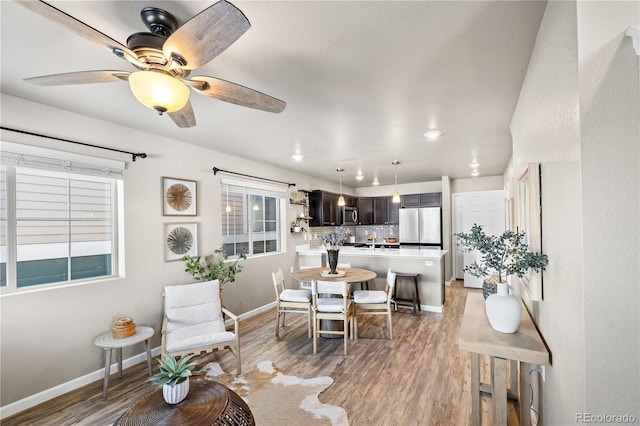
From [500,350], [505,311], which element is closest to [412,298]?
[505,311]

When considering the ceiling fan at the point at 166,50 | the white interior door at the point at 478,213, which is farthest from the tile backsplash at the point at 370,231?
the ceiling fan at the point at 166,50

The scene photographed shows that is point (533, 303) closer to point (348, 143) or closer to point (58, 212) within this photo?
point (348, 143)

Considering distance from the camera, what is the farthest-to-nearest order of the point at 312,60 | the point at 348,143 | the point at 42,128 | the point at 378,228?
the point at 378,228
the point at 348,143
the point at 42,128
the point at 312,60

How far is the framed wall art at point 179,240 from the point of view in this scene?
11.0 ft

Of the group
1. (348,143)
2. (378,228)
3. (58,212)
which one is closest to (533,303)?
(348,143)

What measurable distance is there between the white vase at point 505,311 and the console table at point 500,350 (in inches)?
1.5

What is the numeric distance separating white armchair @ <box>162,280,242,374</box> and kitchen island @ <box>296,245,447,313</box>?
2.54m

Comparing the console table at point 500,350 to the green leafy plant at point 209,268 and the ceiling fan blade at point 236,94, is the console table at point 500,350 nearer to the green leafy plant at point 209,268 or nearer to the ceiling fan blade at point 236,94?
the ceiling fan blade at point 236,94

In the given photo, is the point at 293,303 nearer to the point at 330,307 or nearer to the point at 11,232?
the point at 330,307

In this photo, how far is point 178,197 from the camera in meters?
3.48

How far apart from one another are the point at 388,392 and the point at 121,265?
286 cm

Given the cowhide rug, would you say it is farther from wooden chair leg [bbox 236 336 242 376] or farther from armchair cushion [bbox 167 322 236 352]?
armchair cushion [bbox 167 322 236 352]

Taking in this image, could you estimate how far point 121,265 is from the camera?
9.74 ft

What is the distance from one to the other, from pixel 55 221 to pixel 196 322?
1589 millimetres
